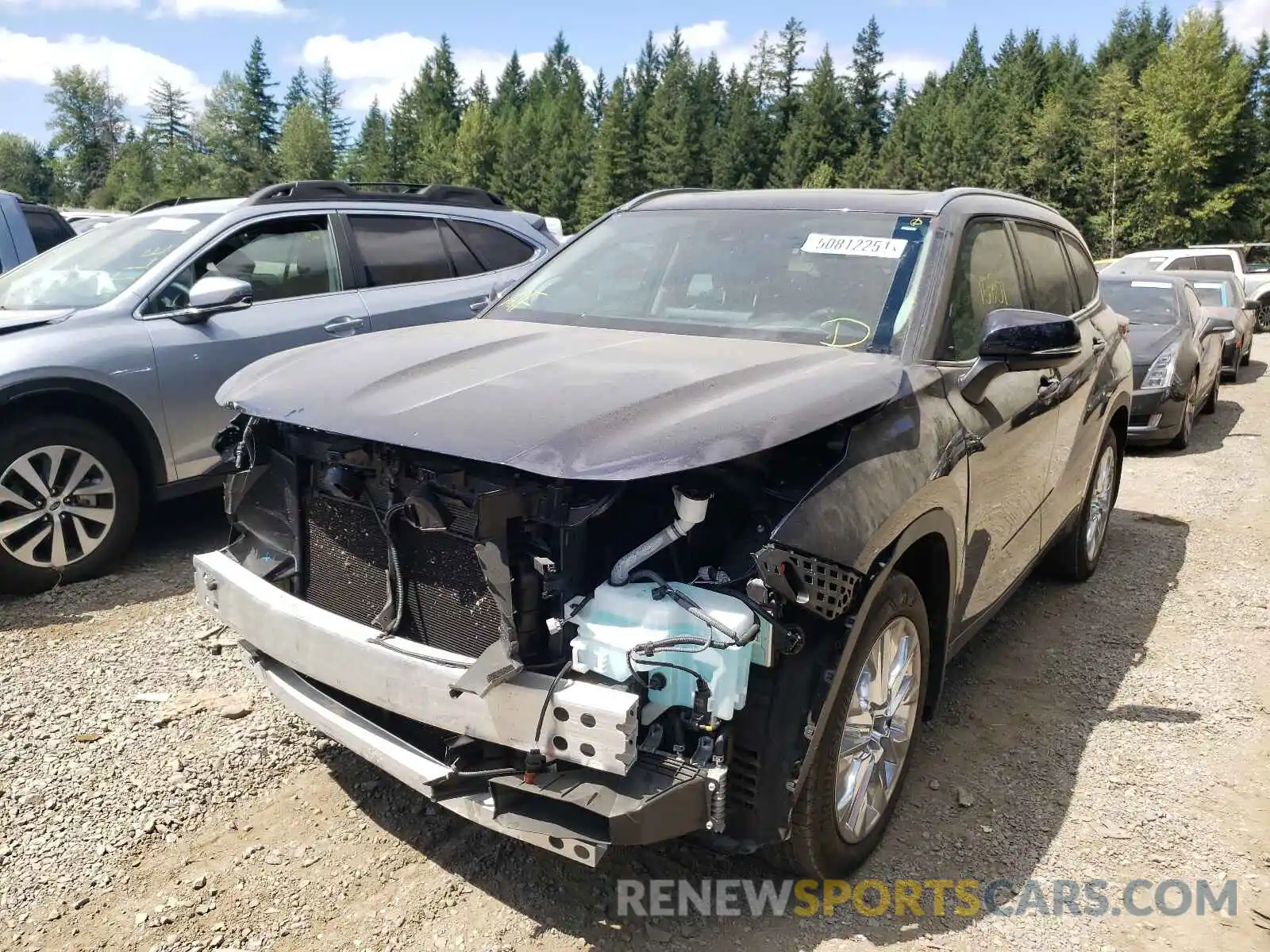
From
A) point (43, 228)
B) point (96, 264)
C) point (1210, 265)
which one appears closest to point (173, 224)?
point (96, 264)

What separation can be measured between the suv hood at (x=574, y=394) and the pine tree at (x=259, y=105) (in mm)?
121965

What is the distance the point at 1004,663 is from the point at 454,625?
111 inches

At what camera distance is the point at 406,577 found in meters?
2.58

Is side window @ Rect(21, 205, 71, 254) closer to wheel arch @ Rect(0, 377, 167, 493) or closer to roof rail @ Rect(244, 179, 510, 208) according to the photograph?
roof rail @ Rect(244, 179, 510, 208)

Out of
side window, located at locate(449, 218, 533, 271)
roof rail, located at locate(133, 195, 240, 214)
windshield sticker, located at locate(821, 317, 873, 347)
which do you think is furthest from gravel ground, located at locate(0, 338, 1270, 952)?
side window, located at locate(449, 218, 533, 271)

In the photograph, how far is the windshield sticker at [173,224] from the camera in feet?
18.2

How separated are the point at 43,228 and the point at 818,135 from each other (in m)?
96.8

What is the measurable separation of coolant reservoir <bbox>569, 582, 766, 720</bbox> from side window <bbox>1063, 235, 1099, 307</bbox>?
3.44m

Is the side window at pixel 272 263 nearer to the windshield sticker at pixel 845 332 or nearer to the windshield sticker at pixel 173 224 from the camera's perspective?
the windshield sticker at pixel 173 224

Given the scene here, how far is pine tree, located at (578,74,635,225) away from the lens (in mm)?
94375

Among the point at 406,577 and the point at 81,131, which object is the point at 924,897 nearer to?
the point at 406,577

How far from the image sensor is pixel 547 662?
7.51ft

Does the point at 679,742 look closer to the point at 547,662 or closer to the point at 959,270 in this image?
the point at 547,662

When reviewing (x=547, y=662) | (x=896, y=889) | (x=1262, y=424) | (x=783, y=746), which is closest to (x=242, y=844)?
(x=547, y=662)
